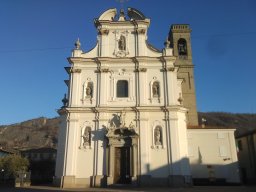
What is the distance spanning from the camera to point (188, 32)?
36375 millimetres

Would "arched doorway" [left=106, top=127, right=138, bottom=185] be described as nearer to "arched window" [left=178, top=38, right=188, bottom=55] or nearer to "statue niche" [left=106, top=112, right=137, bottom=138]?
"statue niche" [left=106, top=112, right=137, bottom=138]

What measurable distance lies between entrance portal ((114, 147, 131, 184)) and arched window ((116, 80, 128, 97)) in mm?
4538

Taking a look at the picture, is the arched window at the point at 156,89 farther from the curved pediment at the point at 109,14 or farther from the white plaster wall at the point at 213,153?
the curved pediment at the point at 109,14

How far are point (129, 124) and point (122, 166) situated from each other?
10.8ft

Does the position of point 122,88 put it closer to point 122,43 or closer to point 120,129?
point 120,129

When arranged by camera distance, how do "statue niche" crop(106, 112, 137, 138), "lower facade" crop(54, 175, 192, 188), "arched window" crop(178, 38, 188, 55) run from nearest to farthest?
"lower facade" crop(54, 175, 192, 188)
"statue niche" crop(106, 112, 137, 138)
"arched window" crop(178, 38, 188, 55)

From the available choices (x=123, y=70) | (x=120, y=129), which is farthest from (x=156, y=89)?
(x=120, y=129)

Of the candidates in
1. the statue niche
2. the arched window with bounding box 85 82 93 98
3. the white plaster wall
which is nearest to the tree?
the arched window with bounding box 85 82 93 98

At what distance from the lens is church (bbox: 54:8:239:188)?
871 inches

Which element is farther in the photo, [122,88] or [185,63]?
[185,63]

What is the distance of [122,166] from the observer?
2255 centimetres

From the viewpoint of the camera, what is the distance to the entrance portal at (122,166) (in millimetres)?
22016

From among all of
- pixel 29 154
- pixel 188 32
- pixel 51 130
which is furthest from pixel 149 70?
pixel 51 130

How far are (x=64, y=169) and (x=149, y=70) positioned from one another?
1065cm
